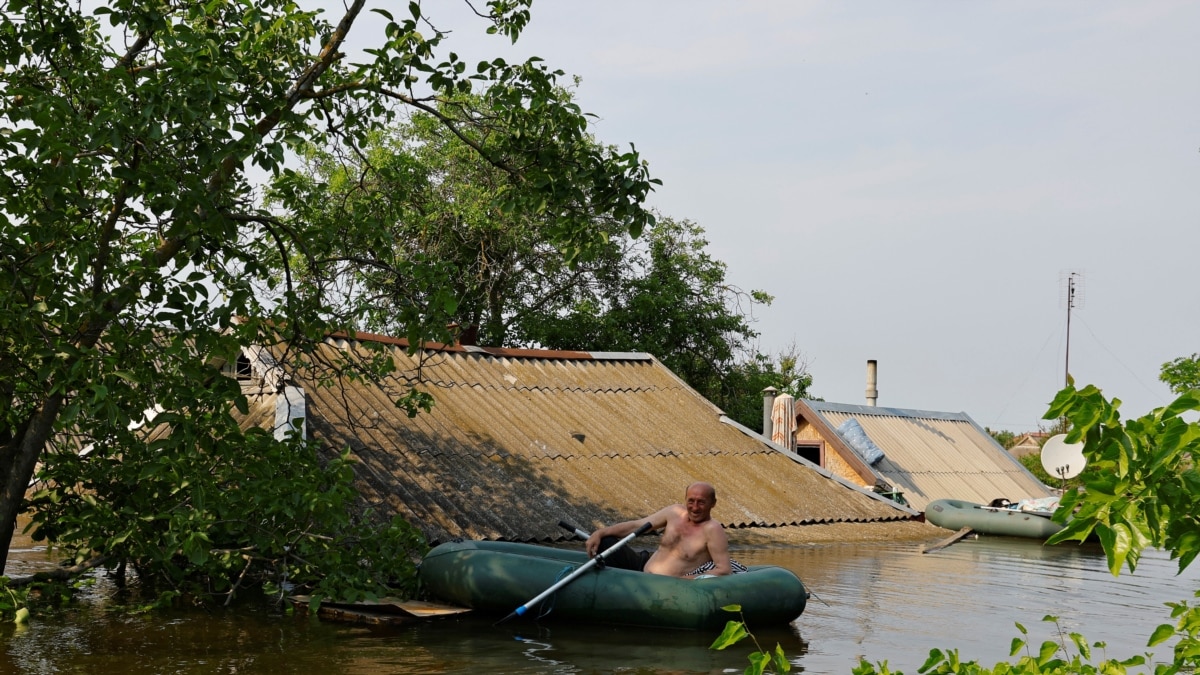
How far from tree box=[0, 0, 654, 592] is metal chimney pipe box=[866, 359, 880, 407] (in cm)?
2211

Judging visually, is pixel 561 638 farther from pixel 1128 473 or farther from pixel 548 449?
pixel 1128 473

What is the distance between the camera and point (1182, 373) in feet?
136

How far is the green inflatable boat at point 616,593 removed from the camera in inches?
463

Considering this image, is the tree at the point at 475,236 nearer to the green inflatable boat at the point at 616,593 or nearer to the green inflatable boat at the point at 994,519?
the green inflatable boat at the point at 994,519

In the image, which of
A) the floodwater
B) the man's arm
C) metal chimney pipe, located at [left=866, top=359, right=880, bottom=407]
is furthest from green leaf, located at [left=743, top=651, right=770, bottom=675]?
metal chimney pipe, located at [left=866, top=359, right=880, bottom=407]

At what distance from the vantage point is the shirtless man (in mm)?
12062

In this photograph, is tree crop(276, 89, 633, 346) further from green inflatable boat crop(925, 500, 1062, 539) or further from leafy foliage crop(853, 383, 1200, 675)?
leafy foliage crop(853, 383, 1200, 675)

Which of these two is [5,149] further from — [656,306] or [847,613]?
[656,306]

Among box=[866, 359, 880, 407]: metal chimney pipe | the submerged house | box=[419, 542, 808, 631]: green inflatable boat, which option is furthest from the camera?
box=[866, 359, 880, 407]: metal chimney pipe

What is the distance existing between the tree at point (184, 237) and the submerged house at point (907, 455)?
1634 cm

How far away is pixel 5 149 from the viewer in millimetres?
9594

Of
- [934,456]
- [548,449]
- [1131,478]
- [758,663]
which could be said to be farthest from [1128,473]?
[934,456]

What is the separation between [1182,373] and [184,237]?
39640 mm

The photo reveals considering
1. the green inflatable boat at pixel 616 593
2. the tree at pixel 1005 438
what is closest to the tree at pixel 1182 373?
the tree at pixel 1005 438
